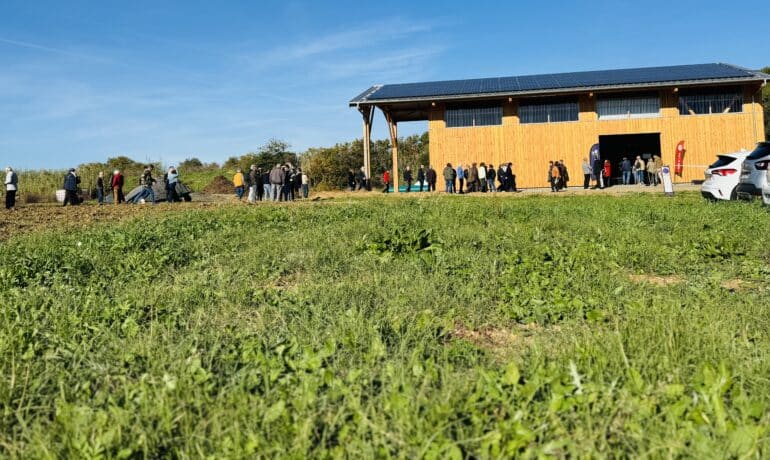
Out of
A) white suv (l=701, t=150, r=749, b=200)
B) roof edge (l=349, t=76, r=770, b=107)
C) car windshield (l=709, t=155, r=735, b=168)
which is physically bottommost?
white suv (l=701, t=150, r=749, b=200)

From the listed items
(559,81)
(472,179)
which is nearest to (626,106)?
(559,81)

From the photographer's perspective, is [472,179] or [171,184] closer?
[171,184]

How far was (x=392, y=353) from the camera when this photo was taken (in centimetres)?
352

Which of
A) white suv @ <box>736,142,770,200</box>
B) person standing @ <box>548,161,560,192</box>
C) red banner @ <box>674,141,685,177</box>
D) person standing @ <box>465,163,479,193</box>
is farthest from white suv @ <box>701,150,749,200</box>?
person standing @ <box>465,163,479,193</box>

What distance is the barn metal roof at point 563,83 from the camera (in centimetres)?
2514

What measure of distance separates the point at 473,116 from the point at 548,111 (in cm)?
338

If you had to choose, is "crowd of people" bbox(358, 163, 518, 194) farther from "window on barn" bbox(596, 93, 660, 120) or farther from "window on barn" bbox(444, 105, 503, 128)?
"window on barn" bbox(596, 93, 660, 120)

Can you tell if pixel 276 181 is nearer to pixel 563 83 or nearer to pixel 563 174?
pixel 563 174

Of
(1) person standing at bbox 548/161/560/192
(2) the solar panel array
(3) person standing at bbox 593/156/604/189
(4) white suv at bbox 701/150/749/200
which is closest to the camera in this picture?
(4) white suv at bbox 701/150/749/200

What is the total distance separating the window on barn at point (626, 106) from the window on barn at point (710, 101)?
128cm

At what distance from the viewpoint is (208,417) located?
104 inches

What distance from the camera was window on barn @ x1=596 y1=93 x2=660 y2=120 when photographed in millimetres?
26750

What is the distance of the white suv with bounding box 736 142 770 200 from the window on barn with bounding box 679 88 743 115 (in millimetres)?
14827

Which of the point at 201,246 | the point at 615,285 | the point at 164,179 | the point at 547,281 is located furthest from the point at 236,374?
the point at 164,179
